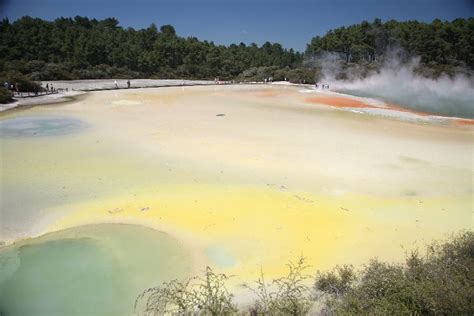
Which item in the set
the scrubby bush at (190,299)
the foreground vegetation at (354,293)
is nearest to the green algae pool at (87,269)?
the scrubby bush at (190,299)

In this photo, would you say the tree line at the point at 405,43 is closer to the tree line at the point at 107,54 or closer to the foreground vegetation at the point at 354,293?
the tree line at the point at 107,54

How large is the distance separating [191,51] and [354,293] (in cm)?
5919

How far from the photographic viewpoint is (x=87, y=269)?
24.8ft

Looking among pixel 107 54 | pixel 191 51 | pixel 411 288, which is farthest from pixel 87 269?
pixel 191 51

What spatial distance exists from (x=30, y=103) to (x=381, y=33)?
47404 millimetres

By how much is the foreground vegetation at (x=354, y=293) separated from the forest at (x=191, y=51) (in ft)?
129

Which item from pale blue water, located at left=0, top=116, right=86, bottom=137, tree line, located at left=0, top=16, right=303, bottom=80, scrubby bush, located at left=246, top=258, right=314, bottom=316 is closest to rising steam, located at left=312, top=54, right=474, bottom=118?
tree line, located at left=0, top=16, right=303, bottom=80

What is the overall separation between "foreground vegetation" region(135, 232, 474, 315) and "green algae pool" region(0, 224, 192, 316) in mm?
554

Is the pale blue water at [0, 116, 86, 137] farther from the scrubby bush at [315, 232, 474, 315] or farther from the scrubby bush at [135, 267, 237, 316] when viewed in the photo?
the scrubby bush at [315, 232, 474, 315]

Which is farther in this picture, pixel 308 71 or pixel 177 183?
pixel 308 71

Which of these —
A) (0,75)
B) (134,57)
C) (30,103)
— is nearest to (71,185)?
(30,103)

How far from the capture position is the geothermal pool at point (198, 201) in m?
7.62

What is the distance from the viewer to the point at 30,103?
26547 millimetres

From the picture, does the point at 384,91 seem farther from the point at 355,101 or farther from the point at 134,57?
the point at 134,57
